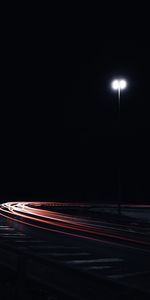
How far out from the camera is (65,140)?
145m

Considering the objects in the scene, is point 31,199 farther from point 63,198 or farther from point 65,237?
point 65,237

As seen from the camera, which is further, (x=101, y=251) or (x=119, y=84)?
(x=119, y=84)

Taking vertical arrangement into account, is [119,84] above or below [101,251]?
above

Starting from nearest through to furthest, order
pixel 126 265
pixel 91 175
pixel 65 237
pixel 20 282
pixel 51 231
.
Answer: pixel 20 282
pixel 126 265
pixel 65 237
pixel 51 231
pixel 91 175

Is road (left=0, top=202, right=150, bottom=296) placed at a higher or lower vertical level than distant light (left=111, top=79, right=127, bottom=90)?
lower

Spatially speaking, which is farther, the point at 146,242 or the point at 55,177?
the point at 55,177

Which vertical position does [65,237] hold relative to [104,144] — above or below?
below

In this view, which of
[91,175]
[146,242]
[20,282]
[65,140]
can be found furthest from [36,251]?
[65,140]

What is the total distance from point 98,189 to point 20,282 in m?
82.2

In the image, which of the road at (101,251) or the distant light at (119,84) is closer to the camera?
the road at (101,251)

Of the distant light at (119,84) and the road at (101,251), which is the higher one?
the distant light at (119,84)

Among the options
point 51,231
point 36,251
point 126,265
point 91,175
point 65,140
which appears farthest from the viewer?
point 65,140

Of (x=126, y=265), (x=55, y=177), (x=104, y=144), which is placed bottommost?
(x=126, y=265)

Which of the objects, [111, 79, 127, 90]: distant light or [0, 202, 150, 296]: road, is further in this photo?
[111, 79, 127, 90]: distant light
